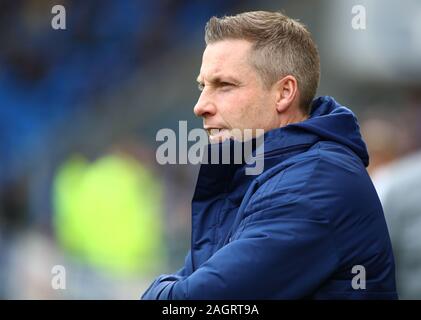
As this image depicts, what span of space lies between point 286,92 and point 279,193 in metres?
0.43

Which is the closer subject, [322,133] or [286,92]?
[322,133]

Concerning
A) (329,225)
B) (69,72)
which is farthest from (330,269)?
(69,72)

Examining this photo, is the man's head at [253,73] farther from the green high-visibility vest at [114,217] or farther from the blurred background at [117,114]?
the green high-visibility vest at [114,217]

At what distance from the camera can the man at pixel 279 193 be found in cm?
196

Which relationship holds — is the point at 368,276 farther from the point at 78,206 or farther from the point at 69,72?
the point at 69,72

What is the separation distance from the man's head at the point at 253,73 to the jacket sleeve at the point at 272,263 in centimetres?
41

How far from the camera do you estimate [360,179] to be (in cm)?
213

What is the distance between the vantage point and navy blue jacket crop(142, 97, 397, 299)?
196 cm

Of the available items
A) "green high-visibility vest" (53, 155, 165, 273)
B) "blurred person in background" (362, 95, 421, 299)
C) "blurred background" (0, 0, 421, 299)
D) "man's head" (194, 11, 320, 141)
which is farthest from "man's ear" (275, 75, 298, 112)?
"green high-visibility vest" (53, 155, 165, 273)

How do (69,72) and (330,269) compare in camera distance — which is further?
(69,72)

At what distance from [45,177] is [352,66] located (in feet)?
9.33

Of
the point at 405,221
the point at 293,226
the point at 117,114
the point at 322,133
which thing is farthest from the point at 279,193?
the point at 117,114

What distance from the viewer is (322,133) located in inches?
86.4

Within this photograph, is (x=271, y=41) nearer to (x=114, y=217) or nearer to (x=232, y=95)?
(x=232, y=95)
